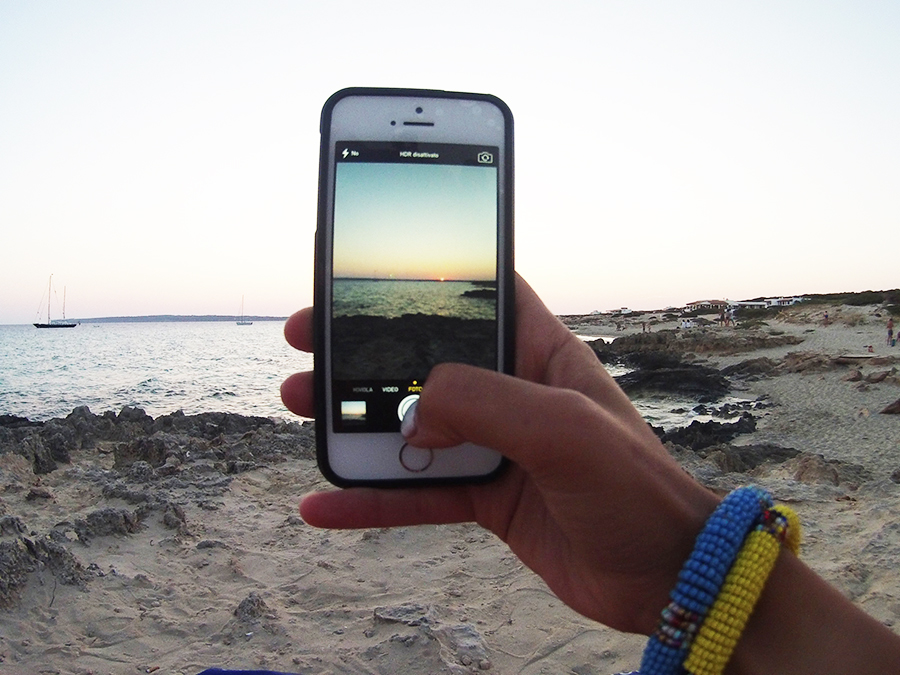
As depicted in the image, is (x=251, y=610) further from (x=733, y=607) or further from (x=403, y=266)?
(x=733, y=607)

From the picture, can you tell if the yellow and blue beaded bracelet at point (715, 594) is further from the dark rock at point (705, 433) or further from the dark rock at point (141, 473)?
the dark rock at point (705, 433)

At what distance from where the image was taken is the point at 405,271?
213 centimetres

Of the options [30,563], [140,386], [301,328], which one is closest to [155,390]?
[140,386]

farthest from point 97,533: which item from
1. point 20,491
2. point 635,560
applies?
point 635,560

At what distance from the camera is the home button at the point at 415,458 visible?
1.92 meters

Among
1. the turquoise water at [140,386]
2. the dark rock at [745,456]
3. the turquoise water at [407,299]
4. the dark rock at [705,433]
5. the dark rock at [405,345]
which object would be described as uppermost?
the turquoise water at [407,299]

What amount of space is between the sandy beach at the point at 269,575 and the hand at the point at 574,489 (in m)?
1.76

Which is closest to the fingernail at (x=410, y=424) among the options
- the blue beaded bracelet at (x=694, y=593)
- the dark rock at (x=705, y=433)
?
the blue beaded bracelet at (x=694, y=593)

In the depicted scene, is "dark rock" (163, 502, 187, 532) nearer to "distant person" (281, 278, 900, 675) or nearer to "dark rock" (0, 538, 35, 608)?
"dark rock" (0, 538, 35, 608)

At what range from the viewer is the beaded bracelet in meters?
1.27

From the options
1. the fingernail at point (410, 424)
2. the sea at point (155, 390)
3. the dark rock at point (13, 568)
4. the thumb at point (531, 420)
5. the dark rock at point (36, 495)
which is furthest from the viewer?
the sea at point (155, 390)

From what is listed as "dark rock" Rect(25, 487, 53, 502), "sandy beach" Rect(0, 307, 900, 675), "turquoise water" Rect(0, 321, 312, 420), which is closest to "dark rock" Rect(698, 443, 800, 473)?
"sandy beach" Rect(0, 307, 900, 675)

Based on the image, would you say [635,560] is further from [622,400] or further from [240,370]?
[240,370]

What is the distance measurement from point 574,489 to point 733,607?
426 millimetres
